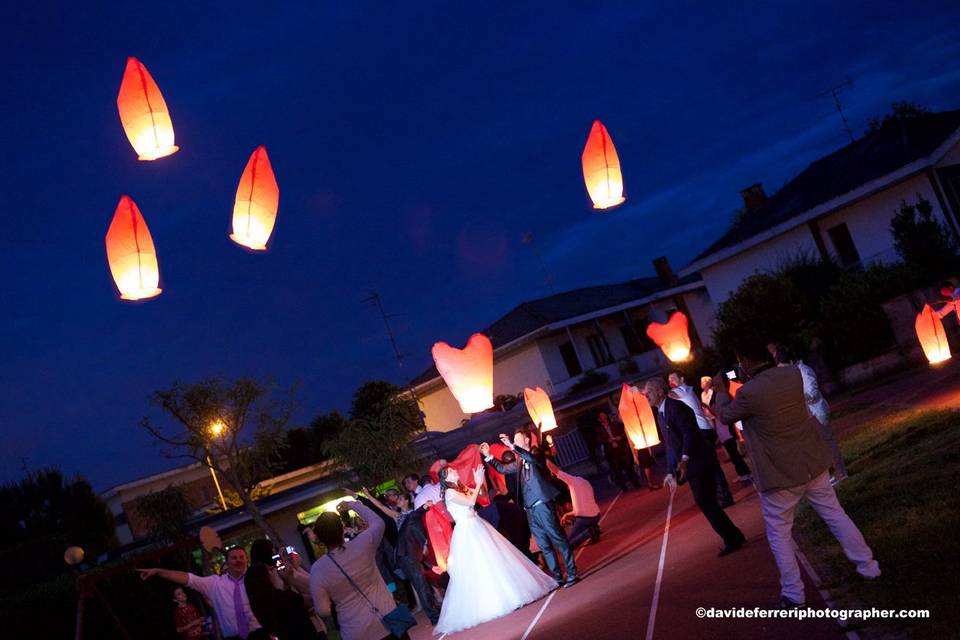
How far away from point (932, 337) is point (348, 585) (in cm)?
1431

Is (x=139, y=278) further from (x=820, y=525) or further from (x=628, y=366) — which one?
(x=628, y=366)

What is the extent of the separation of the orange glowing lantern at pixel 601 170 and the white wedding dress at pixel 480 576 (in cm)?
412

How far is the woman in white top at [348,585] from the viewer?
694cm

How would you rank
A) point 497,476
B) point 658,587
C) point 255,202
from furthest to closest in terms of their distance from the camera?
point 497,476, point 658,587, point 255,202

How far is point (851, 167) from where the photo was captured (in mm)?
34094

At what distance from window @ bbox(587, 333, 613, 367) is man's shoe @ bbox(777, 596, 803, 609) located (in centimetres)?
3633

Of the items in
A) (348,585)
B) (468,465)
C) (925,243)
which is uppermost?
(925,243)

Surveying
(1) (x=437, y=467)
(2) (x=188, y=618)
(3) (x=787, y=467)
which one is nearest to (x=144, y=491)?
(1) (x=437, y=467)

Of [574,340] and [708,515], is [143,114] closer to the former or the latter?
[708,515]

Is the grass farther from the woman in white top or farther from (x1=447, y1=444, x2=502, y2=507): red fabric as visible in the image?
(x1=447, y1=444, x2=502, y2=507): red fabric

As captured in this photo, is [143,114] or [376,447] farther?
[376,447]

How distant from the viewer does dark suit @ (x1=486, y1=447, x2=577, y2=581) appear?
12250 millimetres

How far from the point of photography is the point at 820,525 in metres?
10.1

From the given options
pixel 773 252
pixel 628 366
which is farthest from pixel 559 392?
pixel 773 252
